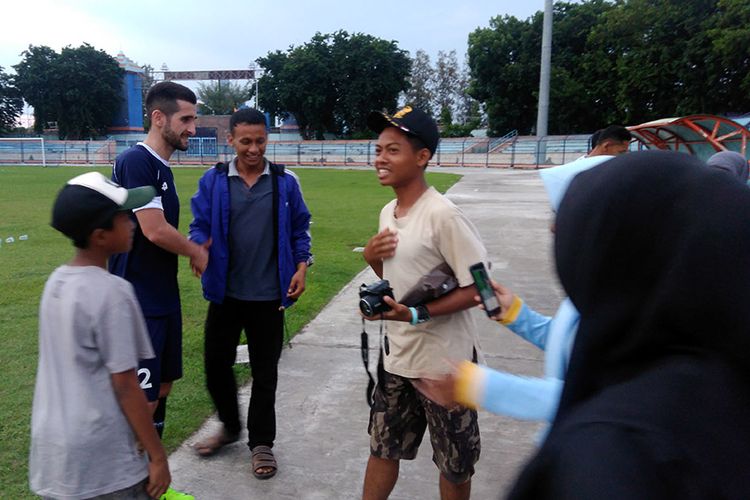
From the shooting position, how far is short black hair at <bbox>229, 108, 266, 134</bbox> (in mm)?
3141

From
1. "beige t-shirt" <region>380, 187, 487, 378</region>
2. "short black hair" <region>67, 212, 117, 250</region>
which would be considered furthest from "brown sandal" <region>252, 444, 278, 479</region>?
"short black hair" <region>67, 212, 117, 250</region>

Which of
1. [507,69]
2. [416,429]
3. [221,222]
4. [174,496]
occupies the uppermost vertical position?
[507,69]

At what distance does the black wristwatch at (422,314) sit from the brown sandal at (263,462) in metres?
1.37

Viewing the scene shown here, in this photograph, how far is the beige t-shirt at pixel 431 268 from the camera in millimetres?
2268

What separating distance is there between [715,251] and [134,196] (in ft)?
5.99

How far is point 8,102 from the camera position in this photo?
64875mm

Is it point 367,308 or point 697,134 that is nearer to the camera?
point 367,308

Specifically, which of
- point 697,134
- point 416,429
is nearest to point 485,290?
point 416,429

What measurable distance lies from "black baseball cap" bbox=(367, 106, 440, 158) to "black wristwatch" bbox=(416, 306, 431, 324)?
68cm

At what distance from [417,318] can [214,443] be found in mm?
1689

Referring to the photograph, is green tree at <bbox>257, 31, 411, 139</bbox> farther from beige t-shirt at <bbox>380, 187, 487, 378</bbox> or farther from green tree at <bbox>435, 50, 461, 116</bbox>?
beige t-shirt at <bbox>380, 187, 487, 378</bbox>

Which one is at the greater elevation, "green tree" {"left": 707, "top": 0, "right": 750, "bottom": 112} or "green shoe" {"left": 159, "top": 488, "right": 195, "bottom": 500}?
"green tree" {"left": 707, "top": 0, "right": 750, "bottom": 112}

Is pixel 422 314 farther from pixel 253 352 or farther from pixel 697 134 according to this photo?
pixel 697 134

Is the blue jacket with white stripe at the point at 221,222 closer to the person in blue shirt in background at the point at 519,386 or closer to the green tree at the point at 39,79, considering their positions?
the person in blue shirt in background at the point at 519,386
